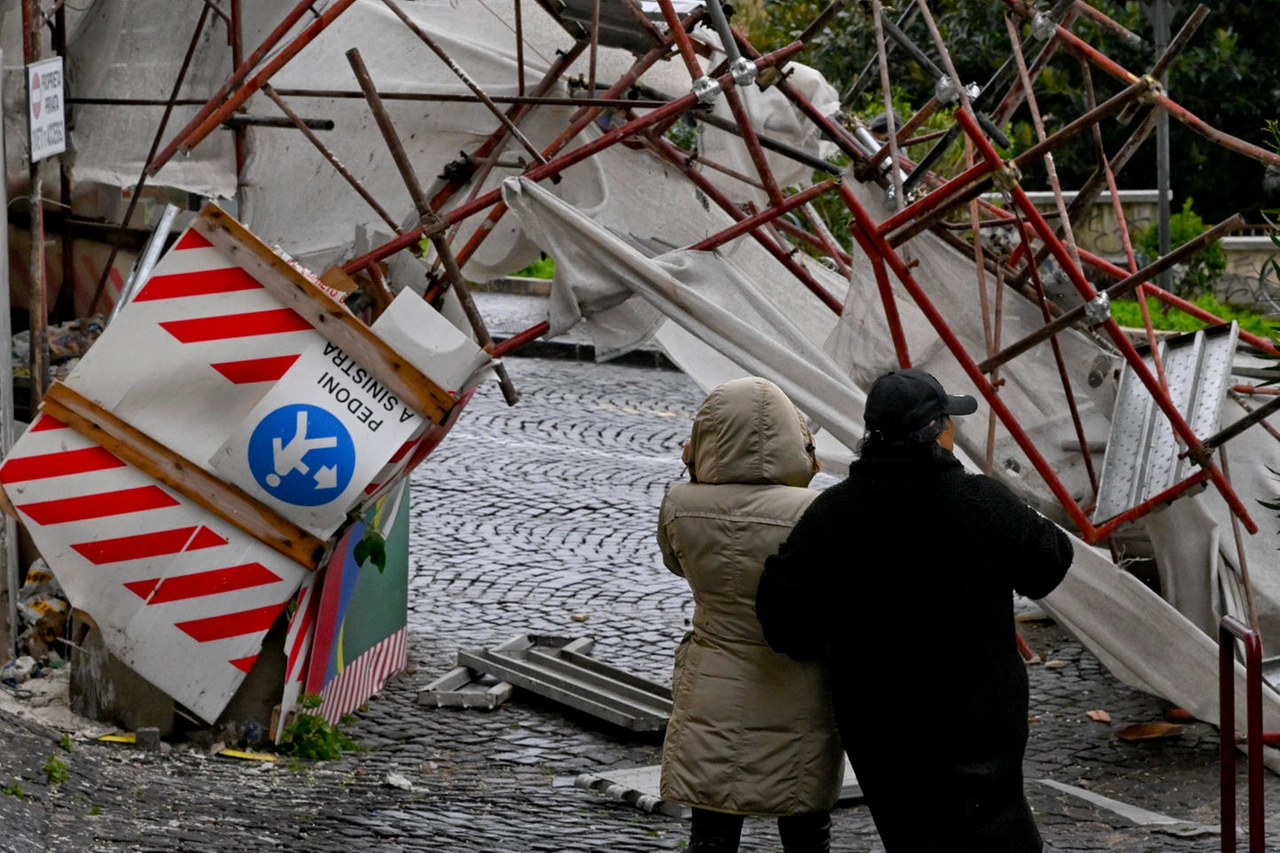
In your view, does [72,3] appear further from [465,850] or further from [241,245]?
[465,850]

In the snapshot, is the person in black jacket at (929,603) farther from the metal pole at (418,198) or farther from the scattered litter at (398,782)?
the scattered litter at (398,782)

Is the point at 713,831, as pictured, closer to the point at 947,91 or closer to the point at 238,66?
the point at 947,91

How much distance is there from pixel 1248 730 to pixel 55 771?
346 centimetres

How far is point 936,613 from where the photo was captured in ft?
11.1

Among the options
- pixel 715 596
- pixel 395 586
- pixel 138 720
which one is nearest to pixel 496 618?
pixel 395 586

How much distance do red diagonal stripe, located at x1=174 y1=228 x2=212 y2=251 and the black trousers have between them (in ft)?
8.71

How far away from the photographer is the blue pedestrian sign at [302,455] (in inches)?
213

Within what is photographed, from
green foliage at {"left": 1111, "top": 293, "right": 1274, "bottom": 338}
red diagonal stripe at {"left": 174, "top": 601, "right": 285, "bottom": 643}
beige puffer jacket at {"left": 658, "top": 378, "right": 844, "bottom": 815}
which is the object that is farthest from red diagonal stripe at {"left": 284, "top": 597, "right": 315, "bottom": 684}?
green foliage at {"left": 1111, "top": 293, "right": 1274, "bottom": 338}

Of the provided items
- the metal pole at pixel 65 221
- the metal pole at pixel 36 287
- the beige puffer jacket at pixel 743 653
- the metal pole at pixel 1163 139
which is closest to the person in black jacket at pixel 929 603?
the beige puffer jacket at pixel 743 653

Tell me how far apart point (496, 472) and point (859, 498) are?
23.8ft

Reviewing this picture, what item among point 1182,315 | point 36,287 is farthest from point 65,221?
point 1182,315

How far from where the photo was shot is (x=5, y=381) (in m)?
5.93

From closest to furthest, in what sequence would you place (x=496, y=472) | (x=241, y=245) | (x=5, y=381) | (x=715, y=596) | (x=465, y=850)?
(x=715, y=596), (x=465, y=850), (x=241, y=245), (x=5, y=381), (x=496, y=472)

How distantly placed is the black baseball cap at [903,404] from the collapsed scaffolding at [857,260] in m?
1.97
